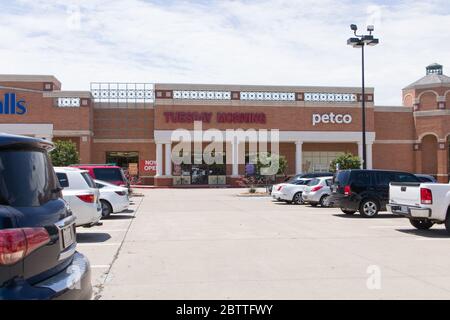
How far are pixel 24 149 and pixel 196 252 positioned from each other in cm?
677

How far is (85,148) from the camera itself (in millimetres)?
45875

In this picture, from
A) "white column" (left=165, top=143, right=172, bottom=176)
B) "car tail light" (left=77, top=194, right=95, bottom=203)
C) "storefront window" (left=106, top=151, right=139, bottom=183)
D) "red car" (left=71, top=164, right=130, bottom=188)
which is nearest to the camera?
"car tail light" (left=77, top=194, right=95, bottom=203)

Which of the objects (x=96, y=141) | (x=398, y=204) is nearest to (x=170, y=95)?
(x=96, y=141)

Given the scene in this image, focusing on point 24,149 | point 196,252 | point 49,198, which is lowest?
point 196,252

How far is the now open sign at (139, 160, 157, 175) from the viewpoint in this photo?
48.1 meters

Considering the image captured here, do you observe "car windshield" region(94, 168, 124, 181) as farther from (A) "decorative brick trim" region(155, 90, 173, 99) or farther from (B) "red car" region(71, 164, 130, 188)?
(A) "decorative brick trim" region(155, 90, 173, 99)

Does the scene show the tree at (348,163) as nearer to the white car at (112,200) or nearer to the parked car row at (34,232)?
the white car at (112,200)

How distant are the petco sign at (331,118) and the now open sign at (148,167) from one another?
15.0 metres

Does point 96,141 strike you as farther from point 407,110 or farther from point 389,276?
point 389,276

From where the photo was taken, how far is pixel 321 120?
160ft

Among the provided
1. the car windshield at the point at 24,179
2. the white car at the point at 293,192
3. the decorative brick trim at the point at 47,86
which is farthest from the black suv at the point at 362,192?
the decorative brick trim at the point at 47,86

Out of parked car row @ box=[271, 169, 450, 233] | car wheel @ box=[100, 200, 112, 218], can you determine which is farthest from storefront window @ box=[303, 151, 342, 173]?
car wheel @ box=[100, 200, 112, 218]

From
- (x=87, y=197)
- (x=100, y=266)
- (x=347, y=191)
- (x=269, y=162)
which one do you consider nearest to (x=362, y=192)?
(x=347, y=191)

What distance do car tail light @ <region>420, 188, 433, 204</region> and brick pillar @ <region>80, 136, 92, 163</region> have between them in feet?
121
